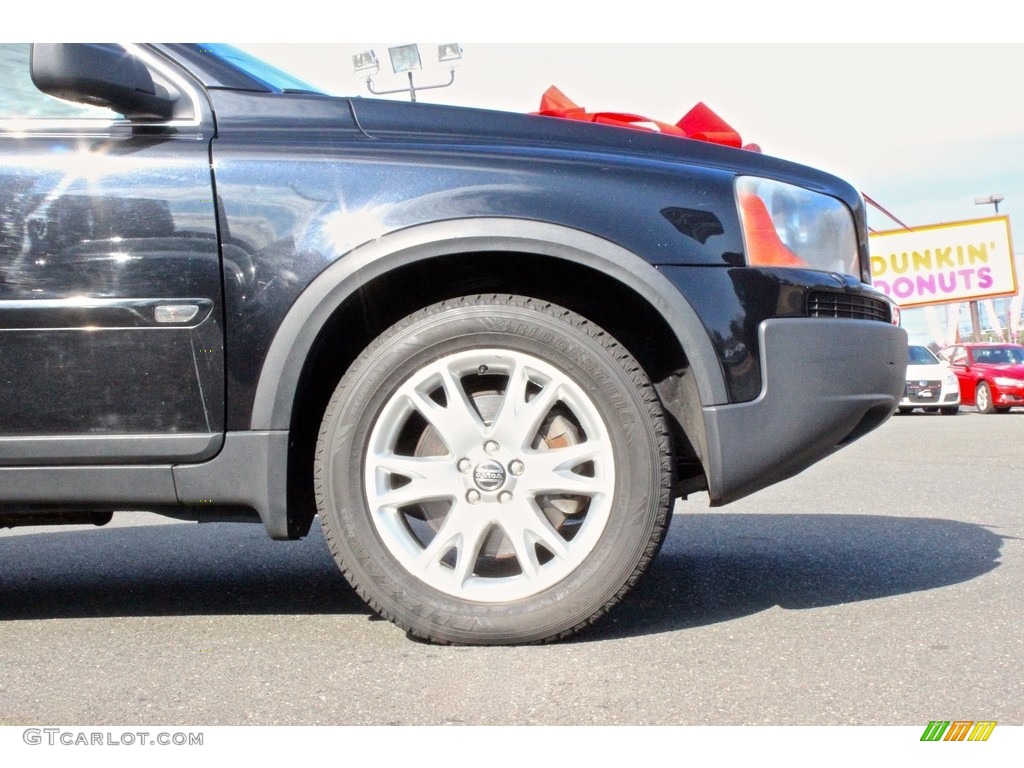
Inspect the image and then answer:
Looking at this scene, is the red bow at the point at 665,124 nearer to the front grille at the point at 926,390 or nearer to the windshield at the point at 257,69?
the windshield at the point at 257,69

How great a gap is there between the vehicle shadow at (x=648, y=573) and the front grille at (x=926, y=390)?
619 inches

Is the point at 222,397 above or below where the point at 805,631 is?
above

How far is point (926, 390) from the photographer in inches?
774

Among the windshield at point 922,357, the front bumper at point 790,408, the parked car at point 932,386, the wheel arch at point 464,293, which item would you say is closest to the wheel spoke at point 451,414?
the wheel arch at point 464,293

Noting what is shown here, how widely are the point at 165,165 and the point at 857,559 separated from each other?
8.46ft

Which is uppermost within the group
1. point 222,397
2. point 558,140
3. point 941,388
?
point 558,140

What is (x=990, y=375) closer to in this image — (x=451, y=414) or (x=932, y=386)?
(x=932, y=386)

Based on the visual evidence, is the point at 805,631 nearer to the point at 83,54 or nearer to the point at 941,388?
the point at 83,54

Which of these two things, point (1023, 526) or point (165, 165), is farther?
A: point (1023, 526)

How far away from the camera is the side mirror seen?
102 inches

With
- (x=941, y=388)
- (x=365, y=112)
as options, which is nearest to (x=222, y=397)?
(x=365, y=112)

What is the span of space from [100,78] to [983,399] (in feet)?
66.4

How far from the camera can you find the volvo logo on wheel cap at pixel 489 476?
2.66m
